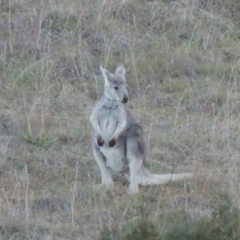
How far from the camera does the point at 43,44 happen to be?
1160 centimetres

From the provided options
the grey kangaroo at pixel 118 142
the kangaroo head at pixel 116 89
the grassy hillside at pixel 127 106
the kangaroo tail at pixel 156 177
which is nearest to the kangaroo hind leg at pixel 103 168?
the grey kangaroo at pixel 118 142

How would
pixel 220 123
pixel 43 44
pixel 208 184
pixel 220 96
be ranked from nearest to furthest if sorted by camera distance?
pixel 208 184, pixel 220 123, pixel 220 96, pixel 43 44

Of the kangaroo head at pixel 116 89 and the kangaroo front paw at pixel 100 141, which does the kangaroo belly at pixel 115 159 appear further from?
the kangaroo head at pixel 116 89

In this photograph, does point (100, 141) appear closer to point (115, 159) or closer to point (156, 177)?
point (115, 159)

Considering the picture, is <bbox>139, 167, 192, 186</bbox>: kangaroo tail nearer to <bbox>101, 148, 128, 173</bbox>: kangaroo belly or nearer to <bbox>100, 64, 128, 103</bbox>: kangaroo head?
<bbox>101, 148, 128, 173</bbox>: kangaroo belly

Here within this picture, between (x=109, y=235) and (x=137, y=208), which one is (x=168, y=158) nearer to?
(x=137, y=208)

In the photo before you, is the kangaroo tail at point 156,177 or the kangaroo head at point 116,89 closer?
the kangaroo tail at point 156,177

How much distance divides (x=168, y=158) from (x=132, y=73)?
2.09 metres

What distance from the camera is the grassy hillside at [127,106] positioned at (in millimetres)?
7465

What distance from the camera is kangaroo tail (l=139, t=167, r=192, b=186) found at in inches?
340

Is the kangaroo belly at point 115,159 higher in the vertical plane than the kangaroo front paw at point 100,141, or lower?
lower

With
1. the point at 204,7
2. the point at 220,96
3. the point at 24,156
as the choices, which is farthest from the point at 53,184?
the point at 204,7

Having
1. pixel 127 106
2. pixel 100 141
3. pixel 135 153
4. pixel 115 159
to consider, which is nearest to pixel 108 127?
pixel 100 141

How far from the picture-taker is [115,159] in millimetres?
8891
